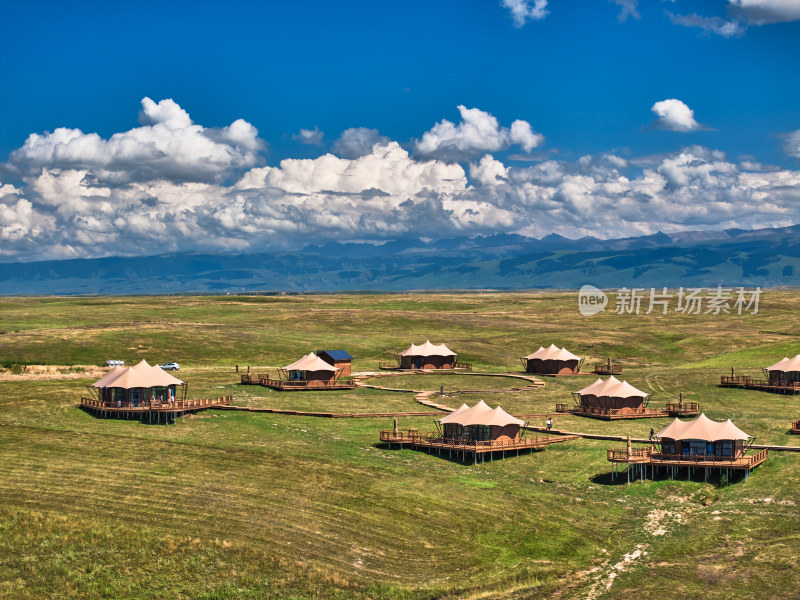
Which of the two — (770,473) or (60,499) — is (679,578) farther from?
(60,499)

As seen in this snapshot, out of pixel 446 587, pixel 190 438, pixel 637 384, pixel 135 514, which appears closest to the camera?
pixel 446 587

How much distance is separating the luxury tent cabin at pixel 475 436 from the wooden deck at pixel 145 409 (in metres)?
23.1

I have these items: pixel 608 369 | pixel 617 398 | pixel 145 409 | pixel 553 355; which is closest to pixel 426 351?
pixel 553 355

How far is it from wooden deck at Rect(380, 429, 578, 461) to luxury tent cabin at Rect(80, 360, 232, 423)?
23.5 m

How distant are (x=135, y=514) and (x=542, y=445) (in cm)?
3667

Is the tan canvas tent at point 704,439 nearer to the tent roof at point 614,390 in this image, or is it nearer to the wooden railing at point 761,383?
the tent roof at point 614,390

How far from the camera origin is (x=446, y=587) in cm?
4519

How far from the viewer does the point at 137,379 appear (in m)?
87.0

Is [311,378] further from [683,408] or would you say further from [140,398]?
[683,408]

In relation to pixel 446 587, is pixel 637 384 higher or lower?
higher

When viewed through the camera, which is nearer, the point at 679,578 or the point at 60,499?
the point at 679,578

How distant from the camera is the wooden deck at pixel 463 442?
72.2m

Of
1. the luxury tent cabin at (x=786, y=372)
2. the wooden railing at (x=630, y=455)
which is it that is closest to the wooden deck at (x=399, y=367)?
the luxury tent cabin at (x=786, y=372)

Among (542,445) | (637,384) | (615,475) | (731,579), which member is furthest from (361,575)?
(637,384)
